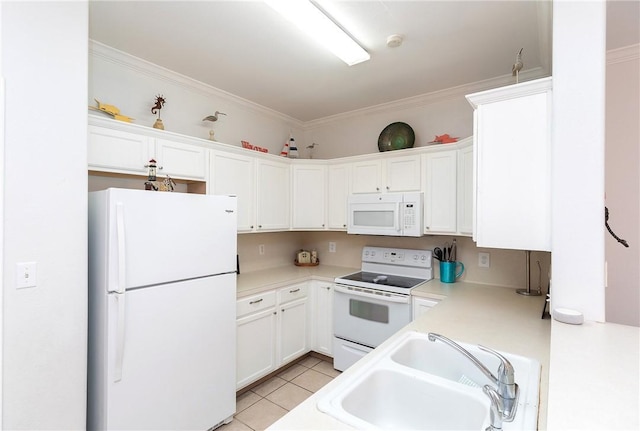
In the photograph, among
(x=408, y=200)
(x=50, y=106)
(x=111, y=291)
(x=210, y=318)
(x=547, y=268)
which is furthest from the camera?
(x=408, y=200)

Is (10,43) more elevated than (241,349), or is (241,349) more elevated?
(10,43)

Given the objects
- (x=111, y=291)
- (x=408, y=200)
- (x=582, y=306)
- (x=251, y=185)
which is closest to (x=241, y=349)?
(x=111, y=291)

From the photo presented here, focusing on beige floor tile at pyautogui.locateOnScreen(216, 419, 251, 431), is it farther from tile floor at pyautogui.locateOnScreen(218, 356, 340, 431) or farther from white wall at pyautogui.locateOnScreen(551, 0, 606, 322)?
white wall at pyautogui.locateOnScreen(551, 0, 606, 322)

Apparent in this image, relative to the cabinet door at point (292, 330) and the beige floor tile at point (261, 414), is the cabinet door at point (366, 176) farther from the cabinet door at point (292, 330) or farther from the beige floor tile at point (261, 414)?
the beige floor tile at point (261, 414)

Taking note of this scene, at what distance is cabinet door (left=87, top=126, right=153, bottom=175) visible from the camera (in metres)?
1.93

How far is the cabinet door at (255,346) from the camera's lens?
2.48m

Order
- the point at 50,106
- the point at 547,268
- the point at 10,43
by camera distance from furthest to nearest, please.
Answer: the point at 547,268, the point at 50,106, the point at 10,43

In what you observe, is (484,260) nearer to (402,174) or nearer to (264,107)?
(402,174)

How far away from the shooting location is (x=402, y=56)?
2.33 metres

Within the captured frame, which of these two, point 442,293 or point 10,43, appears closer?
point 10,43

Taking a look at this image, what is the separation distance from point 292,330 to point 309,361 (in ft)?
1.63

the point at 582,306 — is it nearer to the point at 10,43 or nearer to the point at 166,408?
the point at 166,408

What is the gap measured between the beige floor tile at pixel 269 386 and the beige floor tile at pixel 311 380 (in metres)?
0.13

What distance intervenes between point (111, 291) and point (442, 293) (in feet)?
7.36
